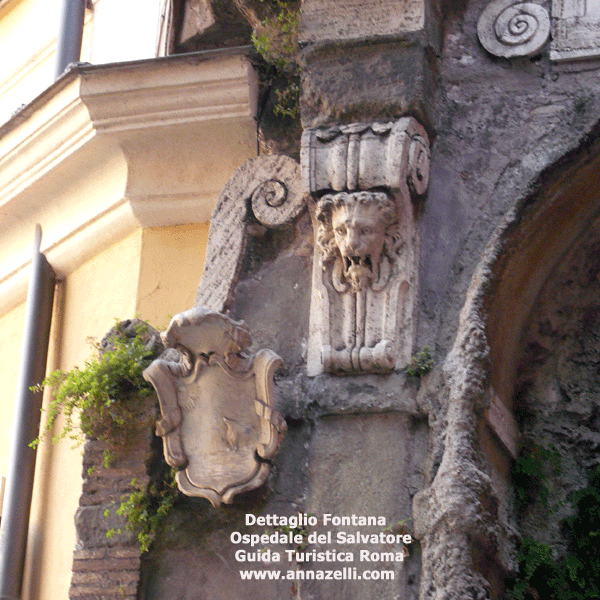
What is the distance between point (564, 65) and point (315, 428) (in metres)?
1.59

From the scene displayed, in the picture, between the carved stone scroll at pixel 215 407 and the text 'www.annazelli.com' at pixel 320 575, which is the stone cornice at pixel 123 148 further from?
the text 'www.annazelli.com' at pixel 320 575

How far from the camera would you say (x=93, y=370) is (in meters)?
4.30

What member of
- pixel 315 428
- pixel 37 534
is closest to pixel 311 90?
pixel 315 428

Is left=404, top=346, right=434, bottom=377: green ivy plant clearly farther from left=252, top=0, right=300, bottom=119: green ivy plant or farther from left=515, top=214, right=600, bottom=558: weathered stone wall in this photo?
left=252, top=0, right=300, bottom=119: green ivy plant

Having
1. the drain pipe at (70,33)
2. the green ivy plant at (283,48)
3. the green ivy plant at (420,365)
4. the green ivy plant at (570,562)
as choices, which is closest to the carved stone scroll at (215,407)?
the green ivy plant at (420,365)

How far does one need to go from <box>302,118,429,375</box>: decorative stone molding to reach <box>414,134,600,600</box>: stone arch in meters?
0.22

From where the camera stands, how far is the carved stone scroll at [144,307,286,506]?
13.0 ft

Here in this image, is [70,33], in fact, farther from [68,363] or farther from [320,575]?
→ [320,575]

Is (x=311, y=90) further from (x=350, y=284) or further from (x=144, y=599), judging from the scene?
(x=144, y=599)

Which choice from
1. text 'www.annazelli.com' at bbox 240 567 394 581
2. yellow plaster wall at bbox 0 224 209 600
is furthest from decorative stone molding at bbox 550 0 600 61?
text 'www.annazelli.com' at bbox 240 567 394 581

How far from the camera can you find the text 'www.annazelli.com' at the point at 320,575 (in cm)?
372

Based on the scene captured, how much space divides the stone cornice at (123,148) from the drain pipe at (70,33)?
2.83 ft

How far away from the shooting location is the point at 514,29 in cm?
439

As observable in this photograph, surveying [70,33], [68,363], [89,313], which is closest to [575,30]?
[89,313]
